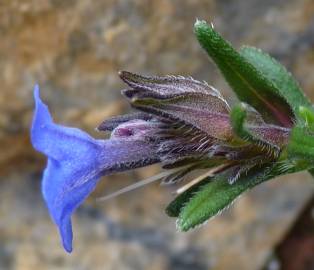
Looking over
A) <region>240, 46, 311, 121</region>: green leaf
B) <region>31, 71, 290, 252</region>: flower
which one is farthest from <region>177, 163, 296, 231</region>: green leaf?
<region>240, 46, 311, 121</region>: green leaf

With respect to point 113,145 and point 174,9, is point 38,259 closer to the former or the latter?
point 174,9

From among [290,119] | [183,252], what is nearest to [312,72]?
[183,252]

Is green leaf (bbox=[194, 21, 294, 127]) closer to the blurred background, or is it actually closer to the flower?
the flower

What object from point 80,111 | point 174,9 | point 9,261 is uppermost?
point 174,9

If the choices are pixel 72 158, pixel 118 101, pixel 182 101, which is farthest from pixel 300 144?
pixel 118 101

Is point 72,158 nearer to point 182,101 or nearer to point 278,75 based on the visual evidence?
point 182,101

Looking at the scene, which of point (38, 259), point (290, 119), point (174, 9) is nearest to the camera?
point (290, 119)
